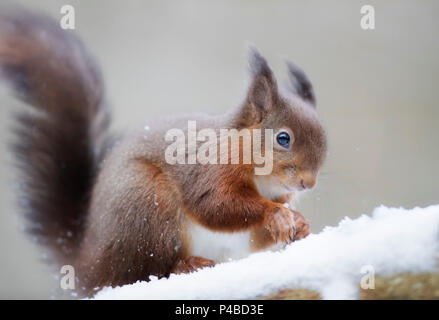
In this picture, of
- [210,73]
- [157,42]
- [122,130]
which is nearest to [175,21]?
[157,42]

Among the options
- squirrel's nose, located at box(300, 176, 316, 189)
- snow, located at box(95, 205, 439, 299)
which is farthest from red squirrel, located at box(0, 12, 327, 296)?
snow, located at box(95, 205, 439, 299)

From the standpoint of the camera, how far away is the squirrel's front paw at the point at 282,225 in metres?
1.21

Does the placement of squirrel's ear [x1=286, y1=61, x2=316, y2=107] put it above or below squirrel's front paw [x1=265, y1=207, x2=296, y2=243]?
above

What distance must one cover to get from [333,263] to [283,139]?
1.19ft

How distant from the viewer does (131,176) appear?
139 centimetres

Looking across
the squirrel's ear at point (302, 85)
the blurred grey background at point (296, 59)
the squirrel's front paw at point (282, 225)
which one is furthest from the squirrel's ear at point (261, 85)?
the blurred grey background at point (296, 59)

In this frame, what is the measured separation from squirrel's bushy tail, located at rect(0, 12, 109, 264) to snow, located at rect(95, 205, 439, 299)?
1.62ft

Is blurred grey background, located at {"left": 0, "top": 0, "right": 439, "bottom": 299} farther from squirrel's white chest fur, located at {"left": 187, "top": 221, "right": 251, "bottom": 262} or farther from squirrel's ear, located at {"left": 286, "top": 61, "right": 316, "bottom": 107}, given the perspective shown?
squirrel's white chest fur, located at {"left": 187, "top": 221, "right": 251, "bottom": 262}

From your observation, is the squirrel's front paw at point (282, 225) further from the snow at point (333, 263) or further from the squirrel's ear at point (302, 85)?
the squirrel's ear at point (302, 85)

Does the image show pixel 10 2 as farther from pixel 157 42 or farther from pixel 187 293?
pixel 187 293

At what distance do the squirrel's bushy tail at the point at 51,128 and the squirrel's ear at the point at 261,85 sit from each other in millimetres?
605

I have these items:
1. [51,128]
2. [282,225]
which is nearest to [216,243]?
[282,225]

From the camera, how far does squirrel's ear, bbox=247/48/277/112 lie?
129 cm

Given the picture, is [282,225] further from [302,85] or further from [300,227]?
[302,85]
